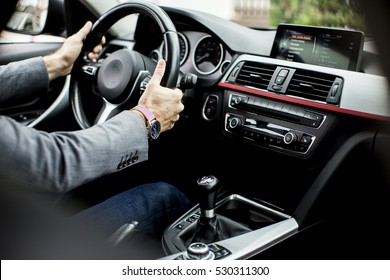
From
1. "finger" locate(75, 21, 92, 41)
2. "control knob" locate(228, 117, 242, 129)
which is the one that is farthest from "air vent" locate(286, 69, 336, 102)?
"finger" locate(75, 21, 92, 41)

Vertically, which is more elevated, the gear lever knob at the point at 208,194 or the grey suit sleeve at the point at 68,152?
the grey suit sleeve at the point at 68,152

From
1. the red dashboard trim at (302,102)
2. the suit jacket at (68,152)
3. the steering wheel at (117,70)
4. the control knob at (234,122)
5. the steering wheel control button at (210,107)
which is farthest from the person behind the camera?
the steering wheel control button at (210,107)

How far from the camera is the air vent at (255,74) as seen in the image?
180 centimetres

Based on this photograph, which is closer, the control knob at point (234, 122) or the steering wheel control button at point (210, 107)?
the control knob at point (234, 122)

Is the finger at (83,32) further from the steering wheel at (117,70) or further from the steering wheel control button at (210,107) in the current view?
the steering wheel control button at (210,107)

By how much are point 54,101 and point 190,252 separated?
1534 millimetres

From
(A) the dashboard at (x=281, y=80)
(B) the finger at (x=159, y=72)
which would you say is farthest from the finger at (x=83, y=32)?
(B) the finger at (x=159, y=72)

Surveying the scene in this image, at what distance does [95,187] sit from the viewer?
80.8 inches

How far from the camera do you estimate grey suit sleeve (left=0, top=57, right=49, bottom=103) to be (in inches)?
63.5

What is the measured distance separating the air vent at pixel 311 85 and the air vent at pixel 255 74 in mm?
114

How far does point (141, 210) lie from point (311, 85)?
739 millimetres

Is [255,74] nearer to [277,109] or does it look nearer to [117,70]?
[277,109]

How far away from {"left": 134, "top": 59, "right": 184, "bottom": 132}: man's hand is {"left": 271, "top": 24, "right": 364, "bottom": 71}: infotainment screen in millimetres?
605

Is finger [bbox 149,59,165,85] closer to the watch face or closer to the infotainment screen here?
the watch face
